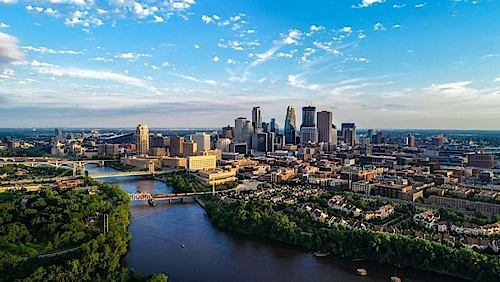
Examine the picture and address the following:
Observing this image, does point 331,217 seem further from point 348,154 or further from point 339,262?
point 348,154

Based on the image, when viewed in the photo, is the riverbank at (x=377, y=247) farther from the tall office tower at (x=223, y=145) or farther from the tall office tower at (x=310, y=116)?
the tall office tower at (x=310, y=116)

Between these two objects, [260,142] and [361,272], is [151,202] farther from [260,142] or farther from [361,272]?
[260,142]

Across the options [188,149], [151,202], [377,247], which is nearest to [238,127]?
[188,149]

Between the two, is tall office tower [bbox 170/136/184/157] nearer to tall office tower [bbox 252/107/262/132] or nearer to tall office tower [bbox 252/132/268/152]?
tall office tower [bbox 252/132/268/152]

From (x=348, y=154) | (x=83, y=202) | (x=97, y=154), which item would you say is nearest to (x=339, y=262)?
(x=83, y=202)

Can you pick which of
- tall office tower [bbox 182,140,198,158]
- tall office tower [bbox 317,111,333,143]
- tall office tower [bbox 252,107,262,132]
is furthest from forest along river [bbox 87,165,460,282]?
tall office tower [bbox 252,107,262,132]

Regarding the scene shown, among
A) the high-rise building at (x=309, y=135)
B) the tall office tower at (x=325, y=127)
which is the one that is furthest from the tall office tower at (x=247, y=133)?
the tall office tower at (x=325, y=127)
